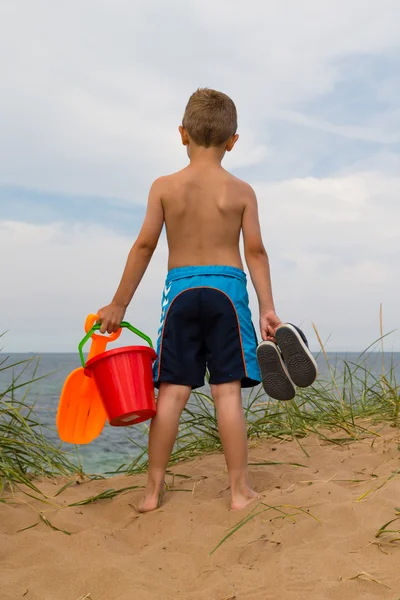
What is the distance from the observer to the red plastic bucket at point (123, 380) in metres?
3.01

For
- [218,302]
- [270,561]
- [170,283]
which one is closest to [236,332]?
[218,302]

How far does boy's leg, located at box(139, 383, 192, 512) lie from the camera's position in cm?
313

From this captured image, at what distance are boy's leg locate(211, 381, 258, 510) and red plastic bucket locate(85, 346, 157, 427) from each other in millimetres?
360

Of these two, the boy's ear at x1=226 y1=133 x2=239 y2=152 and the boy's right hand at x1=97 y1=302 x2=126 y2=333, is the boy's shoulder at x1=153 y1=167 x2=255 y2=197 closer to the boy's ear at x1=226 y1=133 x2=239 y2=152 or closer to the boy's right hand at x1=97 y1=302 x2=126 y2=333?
the boy's ear at x1=226 y1=133 x2=239 y2=152

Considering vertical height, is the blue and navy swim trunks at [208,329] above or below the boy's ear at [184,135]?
below

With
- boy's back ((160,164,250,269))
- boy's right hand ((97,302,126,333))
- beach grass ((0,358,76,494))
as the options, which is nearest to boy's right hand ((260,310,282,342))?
boy's back ((160,164,250,269))

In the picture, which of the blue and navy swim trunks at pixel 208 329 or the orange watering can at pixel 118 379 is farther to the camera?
the blue and navy swim trunks at pixel 208 329

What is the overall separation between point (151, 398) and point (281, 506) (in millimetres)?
778

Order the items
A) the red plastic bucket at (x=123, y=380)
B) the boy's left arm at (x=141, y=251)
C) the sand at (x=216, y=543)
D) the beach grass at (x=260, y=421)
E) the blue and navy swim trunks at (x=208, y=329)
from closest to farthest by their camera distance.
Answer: the sand at (x=216, y=543) → the red plastic bucket at (x=123, y=380) → the blue and navy swim trunks at (x=208, y=329) → the boy's left arm at (x=141, y=251) → the beach grass at (x=260, y=421)

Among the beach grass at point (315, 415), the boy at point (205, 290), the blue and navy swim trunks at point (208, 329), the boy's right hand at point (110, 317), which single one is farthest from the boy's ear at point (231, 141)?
the beach grass at point (315, 415)

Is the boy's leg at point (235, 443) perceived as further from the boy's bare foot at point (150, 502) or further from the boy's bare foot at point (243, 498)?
the boy's bare foot at point (150, 502)

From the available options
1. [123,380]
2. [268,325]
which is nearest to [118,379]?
[123,380]

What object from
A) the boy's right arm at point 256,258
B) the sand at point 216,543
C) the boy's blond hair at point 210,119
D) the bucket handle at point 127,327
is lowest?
the sand at point 216,543

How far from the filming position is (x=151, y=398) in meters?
3.11
